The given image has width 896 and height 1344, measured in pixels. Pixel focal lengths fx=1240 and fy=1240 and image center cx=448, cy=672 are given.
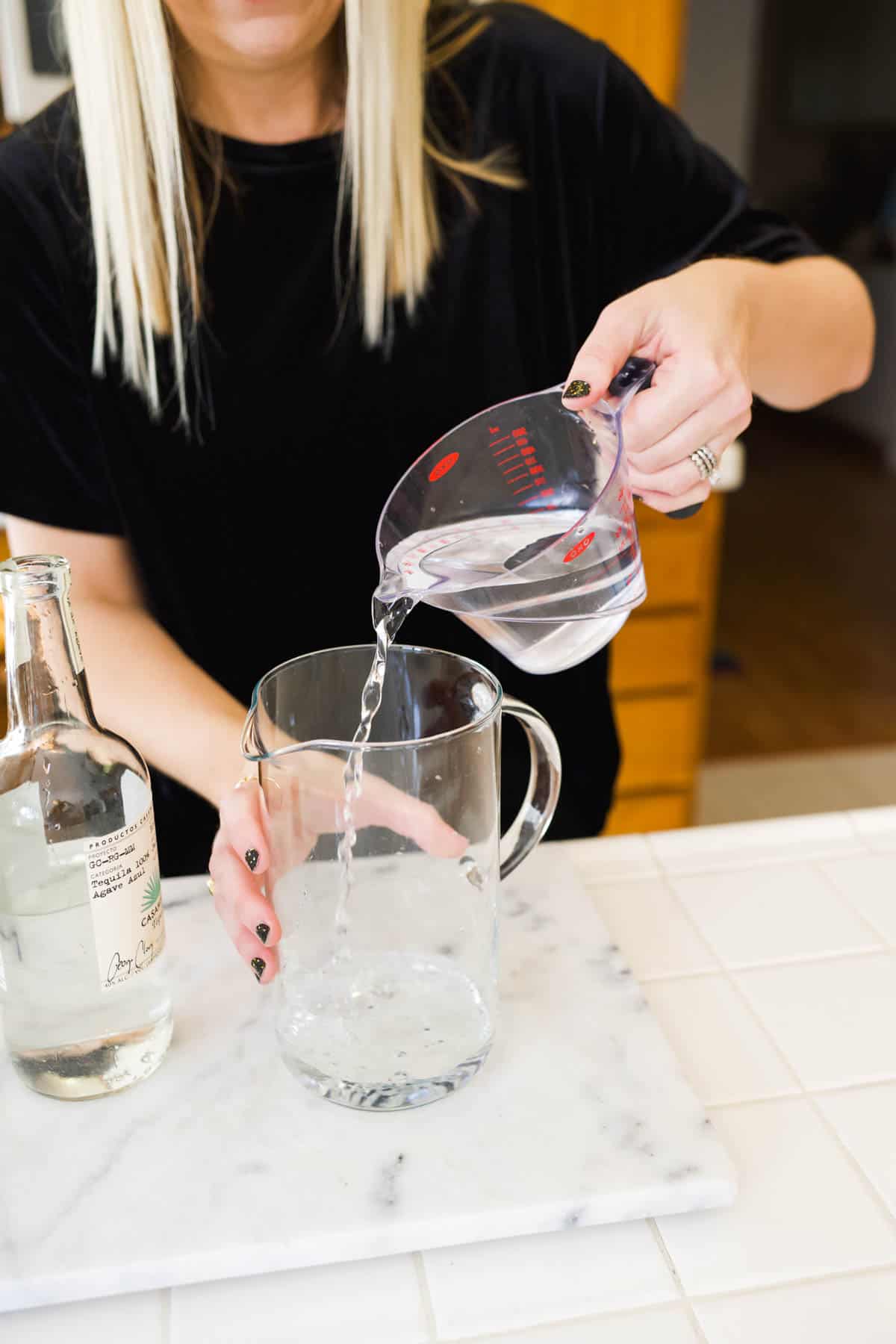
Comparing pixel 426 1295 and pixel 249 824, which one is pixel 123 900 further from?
pixel 426 1295

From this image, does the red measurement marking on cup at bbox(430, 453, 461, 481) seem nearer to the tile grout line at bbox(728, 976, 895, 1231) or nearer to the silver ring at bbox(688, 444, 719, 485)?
the silver ring at bbox(688, 444, 719, 485)

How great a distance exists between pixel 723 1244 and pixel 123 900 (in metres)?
0.30

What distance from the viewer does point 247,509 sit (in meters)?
0.99

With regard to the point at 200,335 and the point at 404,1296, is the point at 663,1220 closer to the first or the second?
the point at 404,1296

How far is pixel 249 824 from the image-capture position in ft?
1.92

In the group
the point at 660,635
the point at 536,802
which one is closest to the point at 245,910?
the point at 536,802

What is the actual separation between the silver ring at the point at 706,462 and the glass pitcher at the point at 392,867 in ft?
0.61

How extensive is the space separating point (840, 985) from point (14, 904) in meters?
0.44

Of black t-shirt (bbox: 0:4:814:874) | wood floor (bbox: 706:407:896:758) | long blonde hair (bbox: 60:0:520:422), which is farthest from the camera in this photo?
wood floor (bbox: 706:407:896:758)

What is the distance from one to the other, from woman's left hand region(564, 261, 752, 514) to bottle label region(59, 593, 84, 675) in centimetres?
26

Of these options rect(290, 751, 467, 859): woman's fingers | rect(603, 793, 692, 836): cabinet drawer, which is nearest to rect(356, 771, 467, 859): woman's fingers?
rect(290, 751, 467, 859): woman's fingers

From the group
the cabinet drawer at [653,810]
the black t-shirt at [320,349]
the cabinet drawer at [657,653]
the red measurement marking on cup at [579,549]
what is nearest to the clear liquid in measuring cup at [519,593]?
the red measurement marking on cup at [579,549]

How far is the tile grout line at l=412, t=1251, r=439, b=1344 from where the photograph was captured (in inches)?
19.1

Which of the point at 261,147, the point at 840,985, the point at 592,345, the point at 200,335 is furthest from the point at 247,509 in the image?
the point at 840,985
